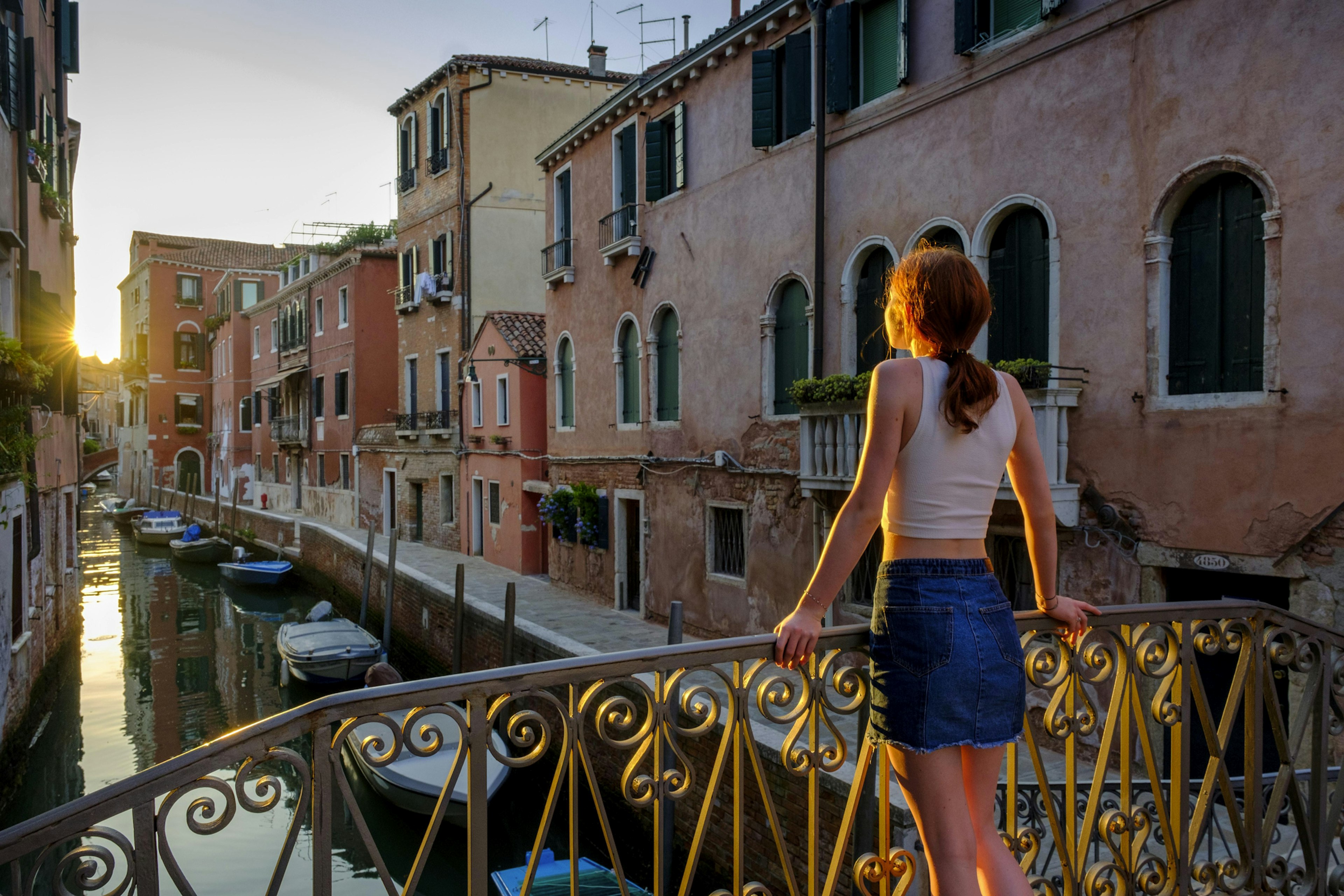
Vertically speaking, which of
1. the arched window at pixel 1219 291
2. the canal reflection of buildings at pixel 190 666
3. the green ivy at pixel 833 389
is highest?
the arched window at pixel 1219 291

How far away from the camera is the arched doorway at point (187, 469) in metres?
43.0

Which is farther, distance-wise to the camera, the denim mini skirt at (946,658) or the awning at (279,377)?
the awning at (279,377)

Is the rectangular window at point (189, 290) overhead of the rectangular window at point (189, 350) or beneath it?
overhead

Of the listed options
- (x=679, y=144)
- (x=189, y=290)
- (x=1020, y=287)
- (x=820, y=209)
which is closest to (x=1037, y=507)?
(x=1020, y=287)

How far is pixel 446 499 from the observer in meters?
21.9

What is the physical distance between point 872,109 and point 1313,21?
3959 mm

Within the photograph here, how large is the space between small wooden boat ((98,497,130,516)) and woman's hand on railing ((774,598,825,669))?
44.9m

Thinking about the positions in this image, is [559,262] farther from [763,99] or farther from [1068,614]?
[1068,614]

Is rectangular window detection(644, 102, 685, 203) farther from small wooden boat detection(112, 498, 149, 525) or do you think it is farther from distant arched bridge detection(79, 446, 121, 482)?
distant arched bridge detection(79, 446, 121, 482)

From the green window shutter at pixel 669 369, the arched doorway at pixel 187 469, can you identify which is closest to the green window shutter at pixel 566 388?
the green window shutter at pixel 669 369

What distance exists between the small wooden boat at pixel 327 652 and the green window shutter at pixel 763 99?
32.1 feet

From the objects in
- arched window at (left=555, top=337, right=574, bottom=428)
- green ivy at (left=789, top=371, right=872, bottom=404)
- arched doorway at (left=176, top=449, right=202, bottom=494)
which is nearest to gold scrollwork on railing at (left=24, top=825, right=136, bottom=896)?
green ivy at (left=789, top=371, right=872, bottom=404)

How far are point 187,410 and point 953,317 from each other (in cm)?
4671

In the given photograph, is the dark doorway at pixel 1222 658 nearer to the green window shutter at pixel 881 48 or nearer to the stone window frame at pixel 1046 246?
the stone window frame at pixel 1046 246
